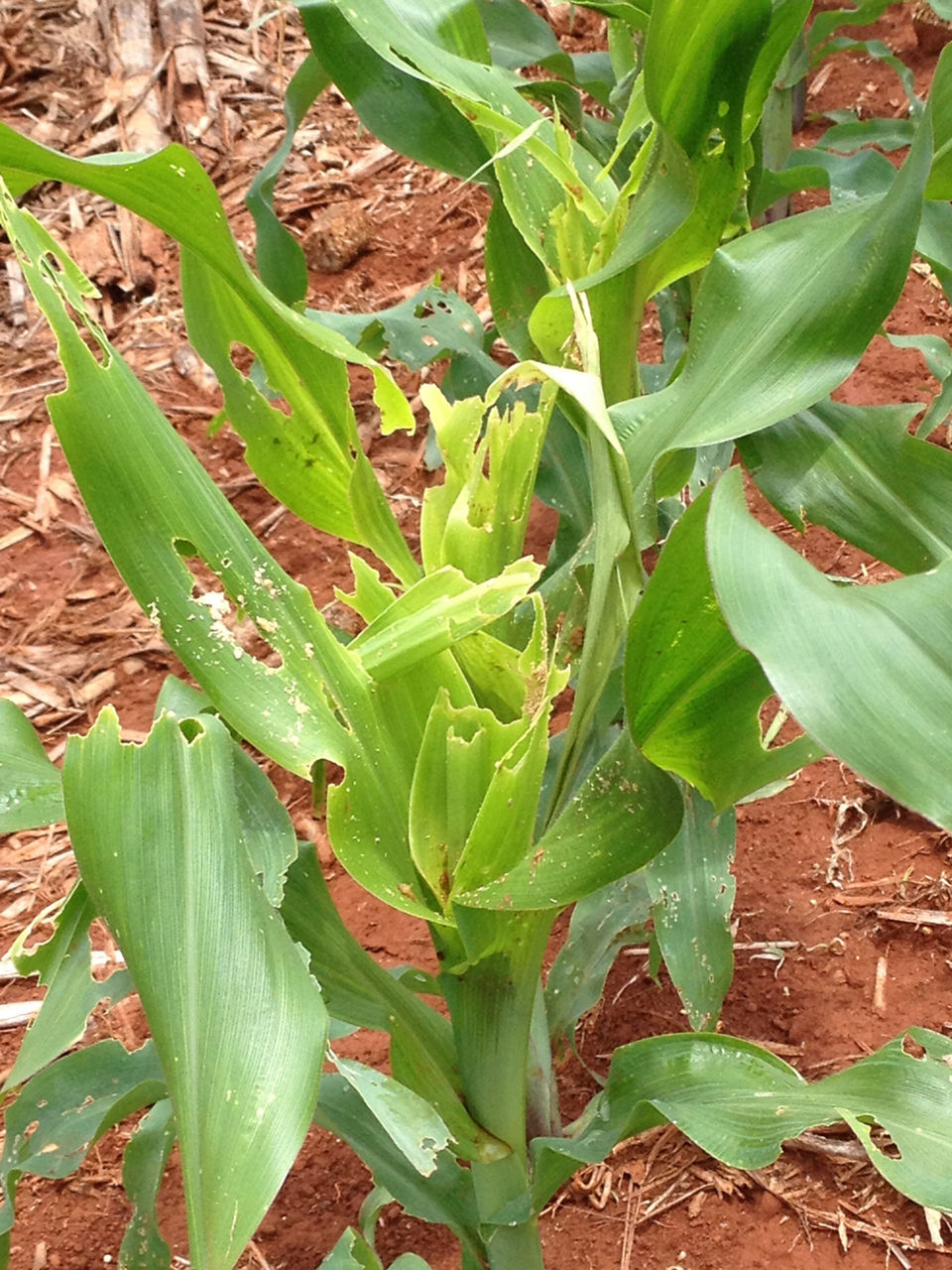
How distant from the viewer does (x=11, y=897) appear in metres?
1.17

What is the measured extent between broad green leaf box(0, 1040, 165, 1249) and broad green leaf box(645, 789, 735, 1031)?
339mm

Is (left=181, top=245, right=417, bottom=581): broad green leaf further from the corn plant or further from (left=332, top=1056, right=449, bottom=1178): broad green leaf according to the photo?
(left=332, top=1056, right=449, bottom=1178): broad green leaf

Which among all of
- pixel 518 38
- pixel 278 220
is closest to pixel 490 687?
pixel 278 220

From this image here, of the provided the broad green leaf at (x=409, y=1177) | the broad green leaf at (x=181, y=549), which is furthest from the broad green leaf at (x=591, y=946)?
the broad green leaf at (x=181, y=549)

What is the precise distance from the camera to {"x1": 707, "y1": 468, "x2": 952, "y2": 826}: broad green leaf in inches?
13.8

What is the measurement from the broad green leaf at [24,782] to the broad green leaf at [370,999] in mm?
131

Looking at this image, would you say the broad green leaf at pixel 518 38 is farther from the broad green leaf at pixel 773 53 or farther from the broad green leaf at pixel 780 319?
the broad green leaf at pixel 780 319

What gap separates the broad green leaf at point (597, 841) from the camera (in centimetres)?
52

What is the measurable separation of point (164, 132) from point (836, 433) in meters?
1.65

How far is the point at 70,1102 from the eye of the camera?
688mm

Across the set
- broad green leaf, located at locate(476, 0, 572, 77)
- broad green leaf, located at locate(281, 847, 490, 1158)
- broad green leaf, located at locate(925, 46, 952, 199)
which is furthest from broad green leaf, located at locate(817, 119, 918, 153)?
broad green leaf, located at locate(281, 847, 490, 1158)

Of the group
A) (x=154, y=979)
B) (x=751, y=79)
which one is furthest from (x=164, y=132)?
(x=154, y=979)

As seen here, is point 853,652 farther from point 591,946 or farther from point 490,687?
point 591,946

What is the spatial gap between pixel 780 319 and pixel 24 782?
0.46 m
